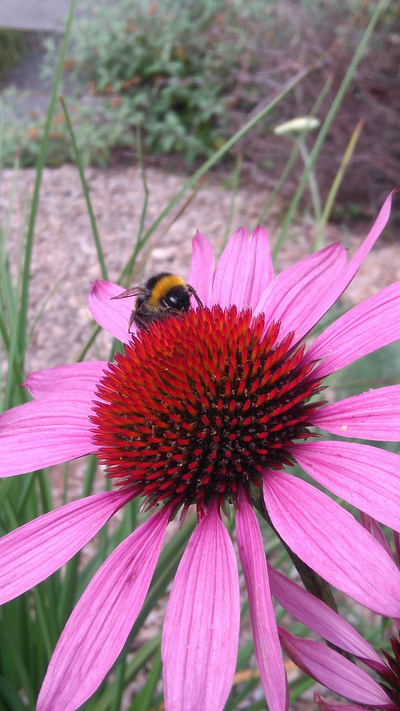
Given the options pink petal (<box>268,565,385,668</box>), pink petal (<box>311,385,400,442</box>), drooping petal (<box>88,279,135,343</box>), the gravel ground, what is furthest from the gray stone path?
pink petal (<box>268,565,385,668</box>)

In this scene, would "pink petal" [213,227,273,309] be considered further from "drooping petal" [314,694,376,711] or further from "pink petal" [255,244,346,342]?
"drooping petal" [314,694,376,711]

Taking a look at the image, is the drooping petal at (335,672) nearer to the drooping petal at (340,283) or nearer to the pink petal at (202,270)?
the drooping petal at (340,283)

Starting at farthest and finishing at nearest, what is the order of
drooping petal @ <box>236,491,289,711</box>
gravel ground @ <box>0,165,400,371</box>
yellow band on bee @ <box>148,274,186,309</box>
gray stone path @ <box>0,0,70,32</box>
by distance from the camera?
gray stone path @ <box>0,0,70,32</box>
gravel ground @ <box>0,165,400,371</box>
yellow band on bee @ <box>148,274,186,309</box>
drooping petal @ <box>236,491,289,711</box>

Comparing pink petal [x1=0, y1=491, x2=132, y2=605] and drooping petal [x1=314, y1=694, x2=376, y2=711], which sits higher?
pink petal [x1=0, y1=491, x2=132, y2=605]

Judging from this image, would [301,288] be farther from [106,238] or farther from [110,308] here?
[106,238]

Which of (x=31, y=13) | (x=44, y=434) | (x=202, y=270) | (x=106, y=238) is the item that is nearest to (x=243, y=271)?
(x=202, y=270)

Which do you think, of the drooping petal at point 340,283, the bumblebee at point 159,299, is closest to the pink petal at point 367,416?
the drooping petal at point 340,283
